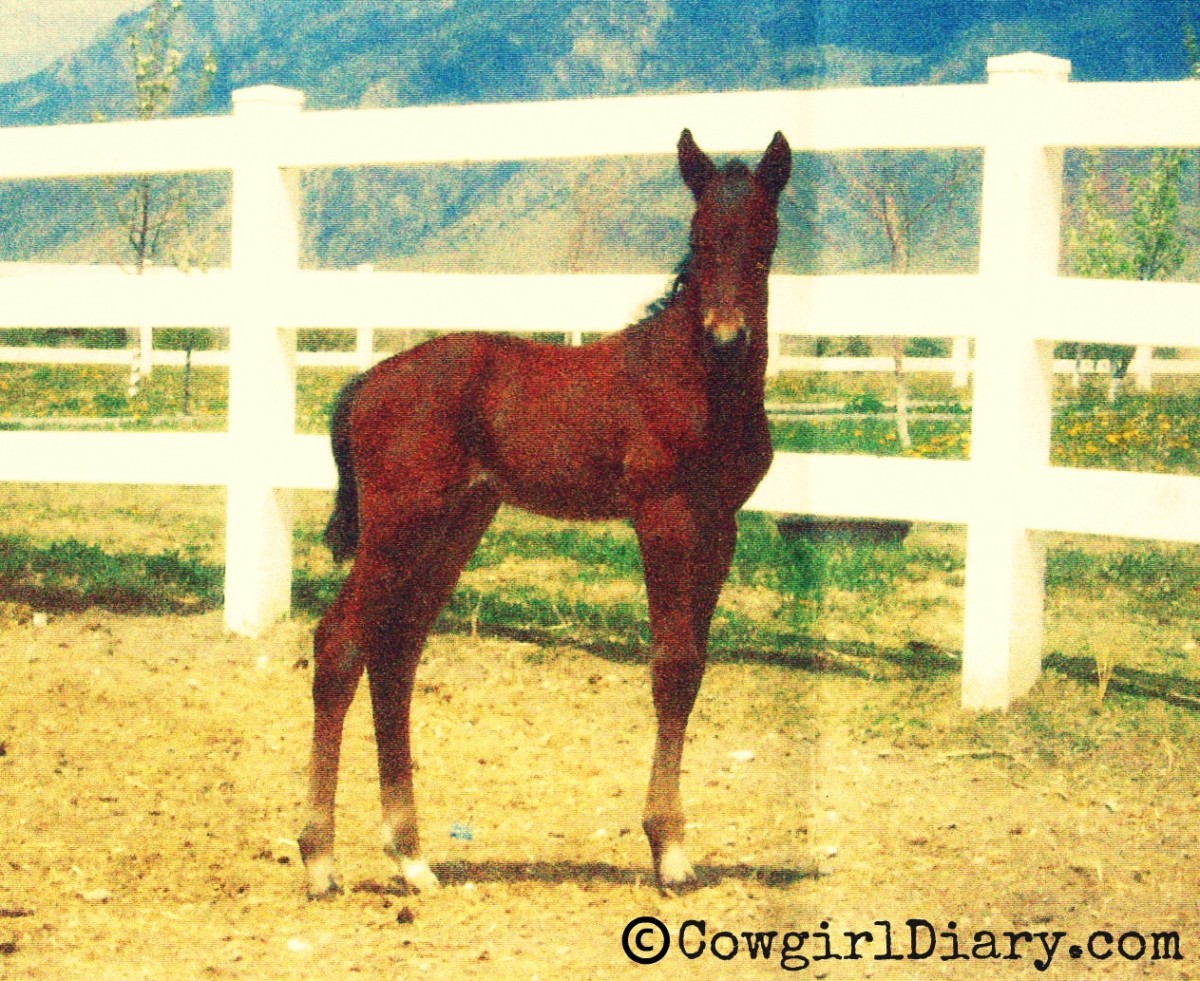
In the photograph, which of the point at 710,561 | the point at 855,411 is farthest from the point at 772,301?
the point at 855,411

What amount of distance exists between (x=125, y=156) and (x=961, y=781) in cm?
390

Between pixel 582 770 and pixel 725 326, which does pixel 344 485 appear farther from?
pixel 582 770

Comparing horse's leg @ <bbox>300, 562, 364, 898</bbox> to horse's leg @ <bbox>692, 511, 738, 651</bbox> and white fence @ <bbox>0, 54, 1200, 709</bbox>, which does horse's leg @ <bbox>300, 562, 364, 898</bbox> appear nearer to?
horse's leg @ <bbox>692, 511, 738, 651</bbox>

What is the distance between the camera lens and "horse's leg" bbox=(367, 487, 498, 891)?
3.15 m

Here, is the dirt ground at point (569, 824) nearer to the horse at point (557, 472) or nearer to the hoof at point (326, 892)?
the hoof at point (326, 892)

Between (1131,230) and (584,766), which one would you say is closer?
(584,766)

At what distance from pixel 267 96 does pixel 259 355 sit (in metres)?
0.94

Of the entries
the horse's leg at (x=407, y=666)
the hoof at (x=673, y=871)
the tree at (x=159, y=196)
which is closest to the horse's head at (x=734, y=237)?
the horse's leg at (x=407, y=666)

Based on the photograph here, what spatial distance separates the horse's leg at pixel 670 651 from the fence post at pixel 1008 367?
5.95ft

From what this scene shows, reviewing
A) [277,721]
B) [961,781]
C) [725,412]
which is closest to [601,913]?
[725,412]

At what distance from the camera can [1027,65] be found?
4.50m

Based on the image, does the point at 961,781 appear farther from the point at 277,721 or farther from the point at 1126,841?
the point at 277,721

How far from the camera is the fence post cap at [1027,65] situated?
450cm

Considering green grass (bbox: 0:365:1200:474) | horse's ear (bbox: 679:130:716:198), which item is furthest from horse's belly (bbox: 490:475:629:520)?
green grass (bbox: 0:365:1200:474)
